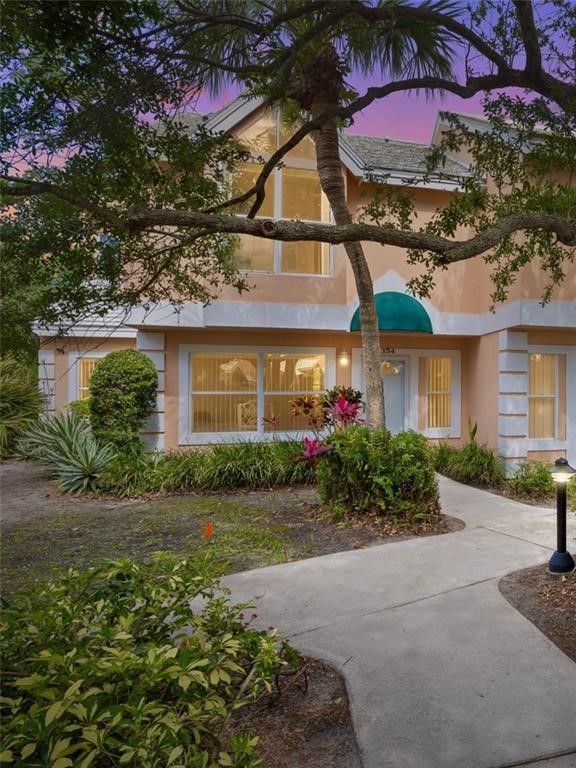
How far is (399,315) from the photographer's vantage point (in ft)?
36.1

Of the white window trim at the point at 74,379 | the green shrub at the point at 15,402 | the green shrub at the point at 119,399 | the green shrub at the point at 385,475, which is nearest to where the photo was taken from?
the green shrub at the point at 385,475

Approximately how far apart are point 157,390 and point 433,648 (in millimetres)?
8375

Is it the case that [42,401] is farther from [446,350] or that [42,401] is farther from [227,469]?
[446,350]

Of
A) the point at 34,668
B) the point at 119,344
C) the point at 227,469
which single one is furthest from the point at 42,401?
the point at 34,668

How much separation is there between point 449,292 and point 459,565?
790cm

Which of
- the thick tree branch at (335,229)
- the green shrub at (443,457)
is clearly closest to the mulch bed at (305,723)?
the thick tree branch at (335,229)

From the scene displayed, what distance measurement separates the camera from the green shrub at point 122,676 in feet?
6.22

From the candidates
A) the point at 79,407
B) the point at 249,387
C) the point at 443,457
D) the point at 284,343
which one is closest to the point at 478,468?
the point at 443,457

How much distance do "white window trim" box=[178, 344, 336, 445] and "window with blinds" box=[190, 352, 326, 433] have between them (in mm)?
97

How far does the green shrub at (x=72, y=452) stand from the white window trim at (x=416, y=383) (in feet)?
19.2

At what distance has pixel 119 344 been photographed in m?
15.0

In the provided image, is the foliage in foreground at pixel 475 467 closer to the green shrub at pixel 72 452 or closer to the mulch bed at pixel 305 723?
the green shrub at pixel 72 452

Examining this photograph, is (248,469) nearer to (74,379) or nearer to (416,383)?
(416,383)

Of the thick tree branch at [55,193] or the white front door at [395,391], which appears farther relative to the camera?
the white front door at [395,391]
